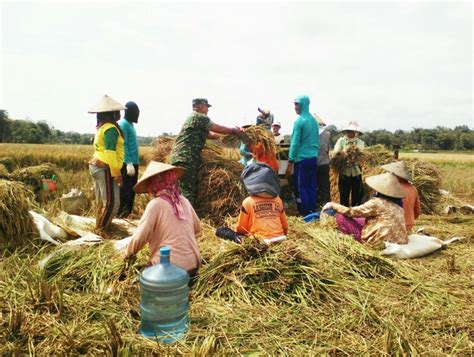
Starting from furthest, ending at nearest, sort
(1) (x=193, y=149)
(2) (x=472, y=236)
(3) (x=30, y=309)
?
(1) (x=193, y=149), (2) (x=472, y=236), (3) (x=30, y=309)

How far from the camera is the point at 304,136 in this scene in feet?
19.9

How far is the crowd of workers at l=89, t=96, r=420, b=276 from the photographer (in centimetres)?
287

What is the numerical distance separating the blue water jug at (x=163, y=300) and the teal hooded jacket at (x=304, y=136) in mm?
4094

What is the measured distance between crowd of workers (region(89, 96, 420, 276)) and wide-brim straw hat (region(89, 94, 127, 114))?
0.01 m

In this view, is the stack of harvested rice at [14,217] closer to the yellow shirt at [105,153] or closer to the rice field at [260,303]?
the rice field at [260,303]

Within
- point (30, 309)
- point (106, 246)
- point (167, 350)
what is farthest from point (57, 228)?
point (167, 350)

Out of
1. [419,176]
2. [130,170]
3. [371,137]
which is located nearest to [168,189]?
[130,170]

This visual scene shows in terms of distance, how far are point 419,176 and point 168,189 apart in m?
6.12

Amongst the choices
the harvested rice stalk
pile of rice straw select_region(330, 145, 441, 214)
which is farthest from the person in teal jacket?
pile of rice straw select_region(330, 145, 441, 214)

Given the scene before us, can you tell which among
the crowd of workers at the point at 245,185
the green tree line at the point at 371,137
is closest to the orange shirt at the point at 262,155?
the crowd of workers at the point at 245,185

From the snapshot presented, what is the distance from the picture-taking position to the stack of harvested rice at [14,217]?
3871mm

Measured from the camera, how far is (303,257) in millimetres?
3199

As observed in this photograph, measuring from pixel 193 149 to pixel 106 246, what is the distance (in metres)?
2.12

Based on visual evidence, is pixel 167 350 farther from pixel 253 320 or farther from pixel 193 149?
pixel 193 149
